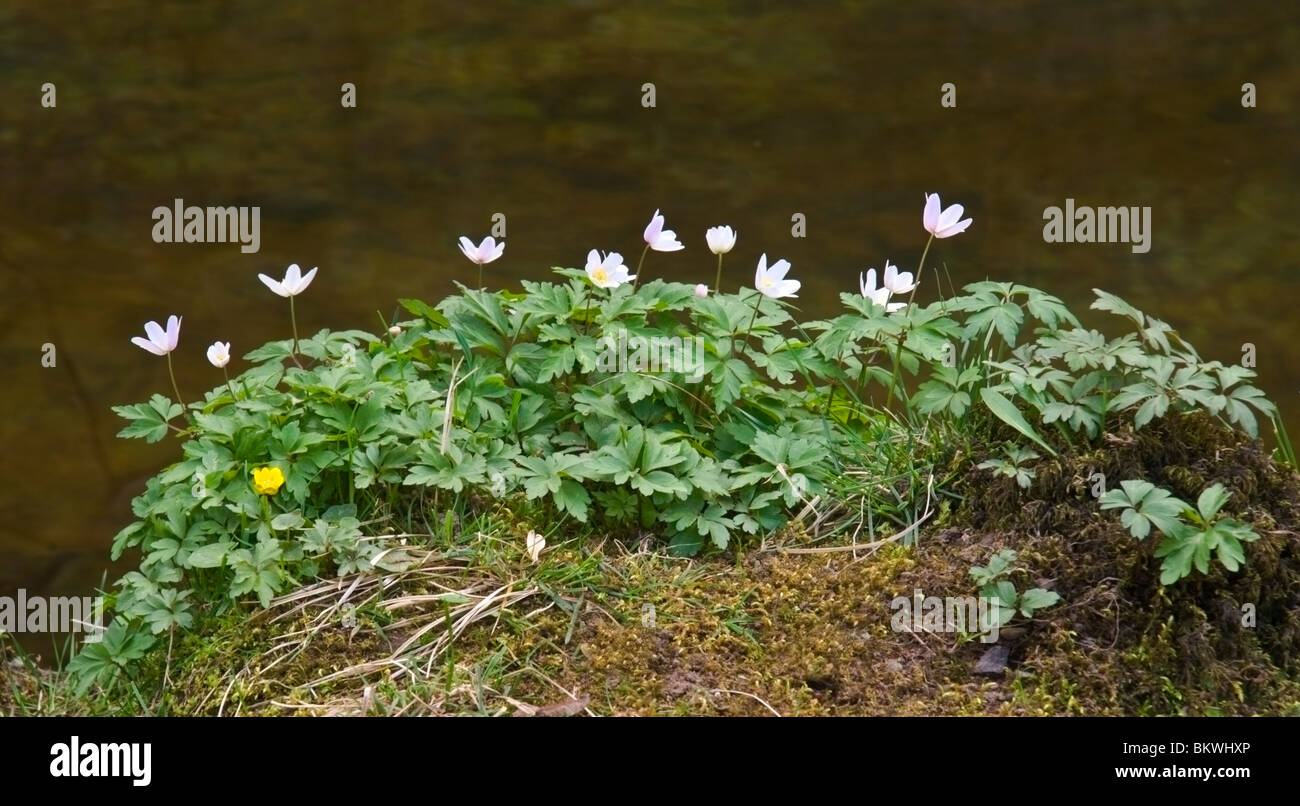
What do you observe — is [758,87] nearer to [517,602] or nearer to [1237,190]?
[1237,190]

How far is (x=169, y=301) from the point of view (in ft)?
21.8

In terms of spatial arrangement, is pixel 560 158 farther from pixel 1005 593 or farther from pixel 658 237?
pixel 1005 593

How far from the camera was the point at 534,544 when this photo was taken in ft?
10.6

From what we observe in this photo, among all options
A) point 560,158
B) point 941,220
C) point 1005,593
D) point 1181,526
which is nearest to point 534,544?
point 1005,593

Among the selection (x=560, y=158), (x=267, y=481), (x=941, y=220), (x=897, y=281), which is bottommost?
(x=267, y=481)

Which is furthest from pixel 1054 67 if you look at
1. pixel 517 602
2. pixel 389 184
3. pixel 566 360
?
pixel 517 602

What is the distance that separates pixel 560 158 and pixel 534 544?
3.82m

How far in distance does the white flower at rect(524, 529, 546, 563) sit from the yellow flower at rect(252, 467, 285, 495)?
Result: 1.97 ft

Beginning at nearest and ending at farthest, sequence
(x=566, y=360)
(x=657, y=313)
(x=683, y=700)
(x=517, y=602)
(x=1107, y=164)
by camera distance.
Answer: (x=683, y=700)
(x=517, y=602)
(x=566, y=360)
(x=657, y=313)
(x=1107, y=164)

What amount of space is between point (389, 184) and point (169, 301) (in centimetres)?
124

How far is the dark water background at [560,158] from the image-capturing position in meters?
6.61

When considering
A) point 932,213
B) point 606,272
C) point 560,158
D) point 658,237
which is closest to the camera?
point 932,213

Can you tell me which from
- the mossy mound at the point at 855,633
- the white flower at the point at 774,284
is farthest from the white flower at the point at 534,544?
the white flower at the point at 774,284

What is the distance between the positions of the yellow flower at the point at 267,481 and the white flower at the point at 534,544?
60cm
